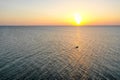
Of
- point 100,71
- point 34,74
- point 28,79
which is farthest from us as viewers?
point 100,71

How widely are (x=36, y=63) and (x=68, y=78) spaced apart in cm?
1139

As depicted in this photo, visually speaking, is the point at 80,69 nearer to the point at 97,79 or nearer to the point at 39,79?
the point at 97,79

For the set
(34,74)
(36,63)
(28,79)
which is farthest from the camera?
(36,63)

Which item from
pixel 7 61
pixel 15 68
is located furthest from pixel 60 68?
pixel 7 61

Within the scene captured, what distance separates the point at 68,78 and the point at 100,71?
27.8ft

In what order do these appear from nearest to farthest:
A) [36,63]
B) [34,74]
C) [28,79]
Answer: [28,79] < [34,74] < [36,63]

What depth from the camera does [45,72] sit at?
26578 mm

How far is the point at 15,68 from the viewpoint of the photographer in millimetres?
28094

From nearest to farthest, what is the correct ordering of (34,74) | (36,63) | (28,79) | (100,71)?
(28,79)
(34,74)
(100,71)
(36,63)

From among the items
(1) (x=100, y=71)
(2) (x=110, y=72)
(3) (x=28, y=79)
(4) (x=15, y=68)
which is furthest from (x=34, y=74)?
(2) (x=110, y=72)

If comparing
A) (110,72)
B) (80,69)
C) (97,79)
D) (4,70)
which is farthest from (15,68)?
(110,72)

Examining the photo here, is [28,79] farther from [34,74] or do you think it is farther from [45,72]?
[45,72]

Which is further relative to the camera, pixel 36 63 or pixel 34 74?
pixel 36 63

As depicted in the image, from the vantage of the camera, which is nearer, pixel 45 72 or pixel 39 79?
pixel 39 79
